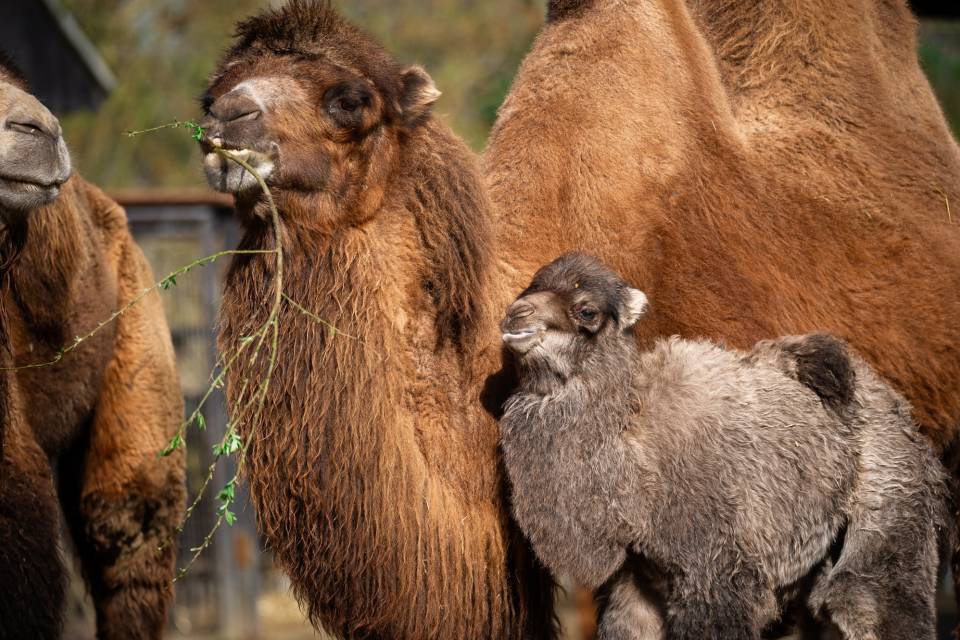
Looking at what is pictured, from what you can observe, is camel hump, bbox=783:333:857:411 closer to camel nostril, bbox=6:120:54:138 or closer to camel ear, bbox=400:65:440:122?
camel ear, bbox=400:65:440:122

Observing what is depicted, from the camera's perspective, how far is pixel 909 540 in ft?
14.1

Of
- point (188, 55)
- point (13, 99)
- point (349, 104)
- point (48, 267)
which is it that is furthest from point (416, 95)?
point (188, 55)

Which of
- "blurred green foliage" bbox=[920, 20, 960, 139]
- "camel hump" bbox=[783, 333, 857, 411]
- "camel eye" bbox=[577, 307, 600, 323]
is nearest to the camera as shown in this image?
"camel eye" bbox=[577, 307, 600, 323]

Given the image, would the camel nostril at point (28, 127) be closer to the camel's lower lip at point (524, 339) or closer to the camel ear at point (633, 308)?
the camel's lower lip at point (524, 339)

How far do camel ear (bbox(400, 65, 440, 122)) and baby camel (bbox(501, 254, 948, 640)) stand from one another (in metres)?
0.74

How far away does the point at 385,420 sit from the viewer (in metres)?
4.22

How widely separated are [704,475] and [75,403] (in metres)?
3.11

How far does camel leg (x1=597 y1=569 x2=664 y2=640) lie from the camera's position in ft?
13.3

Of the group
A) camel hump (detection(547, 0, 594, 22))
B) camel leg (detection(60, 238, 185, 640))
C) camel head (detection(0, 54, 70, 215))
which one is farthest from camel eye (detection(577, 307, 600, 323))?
camel leg (detection(60, 238, 185, 640))

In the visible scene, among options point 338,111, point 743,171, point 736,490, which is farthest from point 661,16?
point 736,490

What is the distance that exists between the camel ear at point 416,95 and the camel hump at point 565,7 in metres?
0.90

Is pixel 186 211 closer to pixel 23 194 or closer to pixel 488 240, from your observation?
pixel 23 194

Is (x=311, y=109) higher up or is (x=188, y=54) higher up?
(x=311, y=109)

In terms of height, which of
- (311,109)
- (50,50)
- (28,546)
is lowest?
(28,546)
